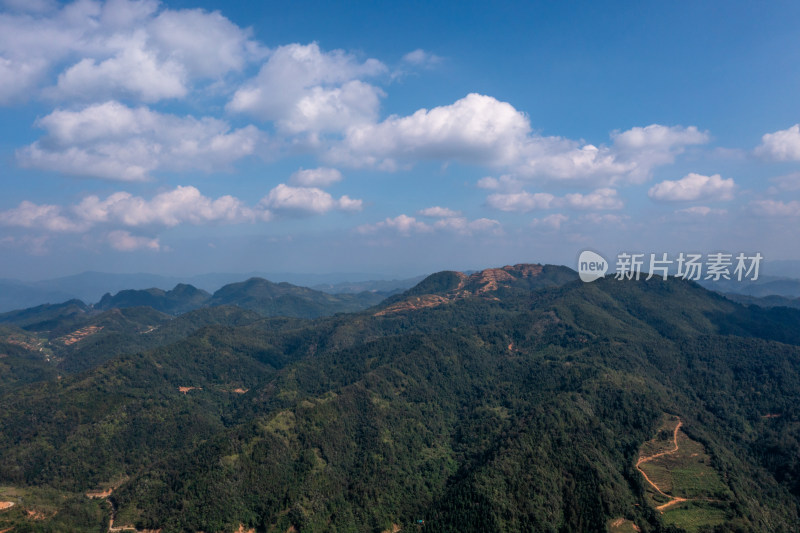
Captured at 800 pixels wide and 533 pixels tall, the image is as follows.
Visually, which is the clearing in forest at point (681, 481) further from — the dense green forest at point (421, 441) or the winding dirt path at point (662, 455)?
the dense green forest at point (421, 441)

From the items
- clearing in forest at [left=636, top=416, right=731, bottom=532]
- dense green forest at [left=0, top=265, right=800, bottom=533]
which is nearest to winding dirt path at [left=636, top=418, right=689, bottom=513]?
clearing in forest at [left=636, top=416, right=731, bottom=532]

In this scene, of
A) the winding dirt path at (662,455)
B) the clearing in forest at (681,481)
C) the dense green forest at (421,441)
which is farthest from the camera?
the dense green forest at (421,441)

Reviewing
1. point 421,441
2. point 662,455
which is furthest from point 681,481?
point 421,441

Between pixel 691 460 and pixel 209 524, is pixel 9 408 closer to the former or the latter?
pixel 209 524

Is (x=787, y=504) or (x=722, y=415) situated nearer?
(x=787, y=504)

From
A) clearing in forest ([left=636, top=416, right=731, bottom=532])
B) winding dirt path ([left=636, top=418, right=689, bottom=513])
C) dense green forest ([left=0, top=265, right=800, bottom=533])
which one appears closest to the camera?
clearing in forest ([left=636, top=416, right=731, bottom=532])

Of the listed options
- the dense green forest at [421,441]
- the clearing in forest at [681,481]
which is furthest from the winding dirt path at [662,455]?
the dense green forest at [421,441]

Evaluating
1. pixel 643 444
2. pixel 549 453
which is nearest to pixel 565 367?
pixel 643 444

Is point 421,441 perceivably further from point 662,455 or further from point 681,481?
point 681,481

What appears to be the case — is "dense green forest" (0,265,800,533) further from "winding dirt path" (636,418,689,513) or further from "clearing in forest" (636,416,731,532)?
"winding dirt path" (636,418,689,513)
